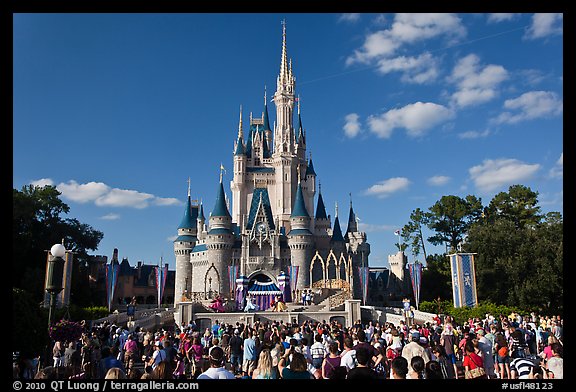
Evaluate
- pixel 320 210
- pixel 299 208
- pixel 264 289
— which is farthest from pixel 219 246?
pixel 320 210

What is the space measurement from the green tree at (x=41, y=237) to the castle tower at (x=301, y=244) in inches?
832

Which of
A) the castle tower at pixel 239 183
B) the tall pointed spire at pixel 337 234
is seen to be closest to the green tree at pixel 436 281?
the tall pointed spire at pixel 337 234

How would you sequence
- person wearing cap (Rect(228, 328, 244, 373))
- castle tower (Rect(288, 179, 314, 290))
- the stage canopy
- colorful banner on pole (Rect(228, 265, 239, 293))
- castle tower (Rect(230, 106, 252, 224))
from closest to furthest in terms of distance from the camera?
1. person wearing cap (Rect(228, 328, 244, 373))
2. colorful banner on pole (Rect(228, 265, 239, 293))
3. the stage canopy
4. castle tower (Rect(288, 179, 314, 290))
5. castle tower (Rect(230, 106, 252, 224))

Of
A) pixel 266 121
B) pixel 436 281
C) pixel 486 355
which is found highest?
pixel 266 121

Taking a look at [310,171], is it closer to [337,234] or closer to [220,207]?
[337,234]

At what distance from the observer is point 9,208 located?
663 centimetres

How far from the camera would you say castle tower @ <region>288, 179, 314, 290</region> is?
5728 centimetres

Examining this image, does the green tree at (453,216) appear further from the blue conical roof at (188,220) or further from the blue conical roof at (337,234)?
the blue conical roof at (188,220)

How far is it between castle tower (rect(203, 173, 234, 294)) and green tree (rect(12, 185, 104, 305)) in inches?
474

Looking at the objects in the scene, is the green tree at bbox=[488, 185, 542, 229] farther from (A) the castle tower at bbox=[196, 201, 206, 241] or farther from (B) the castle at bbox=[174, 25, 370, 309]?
(A) the castle tower at bbox=[196, 201, 206, 241]

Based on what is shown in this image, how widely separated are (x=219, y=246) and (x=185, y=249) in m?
7.96

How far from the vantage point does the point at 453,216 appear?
5891 cm

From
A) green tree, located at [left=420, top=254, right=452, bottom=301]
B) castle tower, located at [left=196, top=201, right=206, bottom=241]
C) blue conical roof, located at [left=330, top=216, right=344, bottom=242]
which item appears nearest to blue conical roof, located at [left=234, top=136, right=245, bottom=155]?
castle tower, located at [left=196, top=201, right=206, bottom=241]
